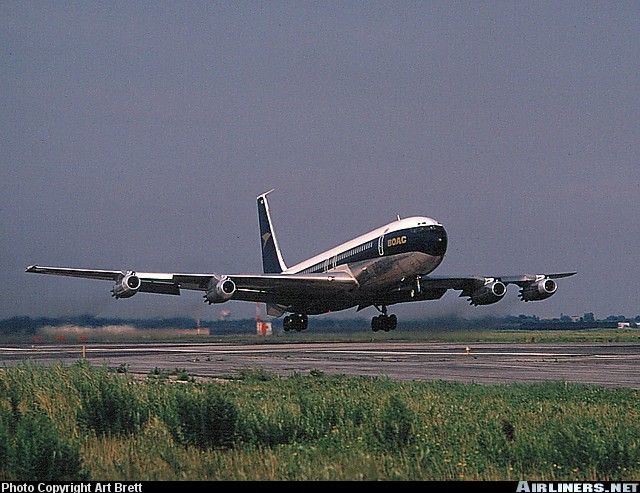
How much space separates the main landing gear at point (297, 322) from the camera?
6475 centimetres

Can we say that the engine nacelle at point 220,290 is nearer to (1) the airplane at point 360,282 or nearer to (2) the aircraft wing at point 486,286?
(1) the airplane at point 360,282

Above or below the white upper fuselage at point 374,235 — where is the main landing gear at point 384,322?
below

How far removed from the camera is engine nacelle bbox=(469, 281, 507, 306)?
6150 centimetres

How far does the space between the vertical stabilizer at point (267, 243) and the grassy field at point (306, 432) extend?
193ft

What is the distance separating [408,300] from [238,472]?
159 feet

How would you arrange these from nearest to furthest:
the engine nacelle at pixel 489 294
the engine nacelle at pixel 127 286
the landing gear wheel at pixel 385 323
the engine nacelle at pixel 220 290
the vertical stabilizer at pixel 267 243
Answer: the engine nacelle at pixel 127 286 → the engine nacelle at pixel 220 290 → the landing gear wheel at pixel 385 323 → the engine nacelle at pixel 489 294 → the vertical stabilizer at pixel 267 243

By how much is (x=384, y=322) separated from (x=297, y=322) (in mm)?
7062

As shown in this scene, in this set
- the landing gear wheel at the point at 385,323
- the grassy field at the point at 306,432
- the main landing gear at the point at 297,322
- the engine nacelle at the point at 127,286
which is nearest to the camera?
the grassy field at the point at 306,432

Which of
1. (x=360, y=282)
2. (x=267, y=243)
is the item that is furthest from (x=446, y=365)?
(x=267, y=243)

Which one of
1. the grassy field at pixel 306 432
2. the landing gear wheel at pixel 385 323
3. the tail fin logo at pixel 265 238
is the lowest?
the grassy field at pixel 306 432

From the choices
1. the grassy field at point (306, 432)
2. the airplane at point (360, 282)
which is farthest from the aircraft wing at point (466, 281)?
the grassy field at point (306, 432)

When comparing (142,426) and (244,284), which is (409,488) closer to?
(142,426)

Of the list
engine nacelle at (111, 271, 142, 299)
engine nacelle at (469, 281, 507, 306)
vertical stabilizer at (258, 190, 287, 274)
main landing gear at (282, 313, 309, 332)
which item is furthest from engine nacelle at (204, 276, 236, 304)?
vertical stabilizer at (258, 190, 287, 274)

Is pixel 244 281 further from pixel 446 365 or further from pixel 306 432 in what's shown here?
pixel 306 432
